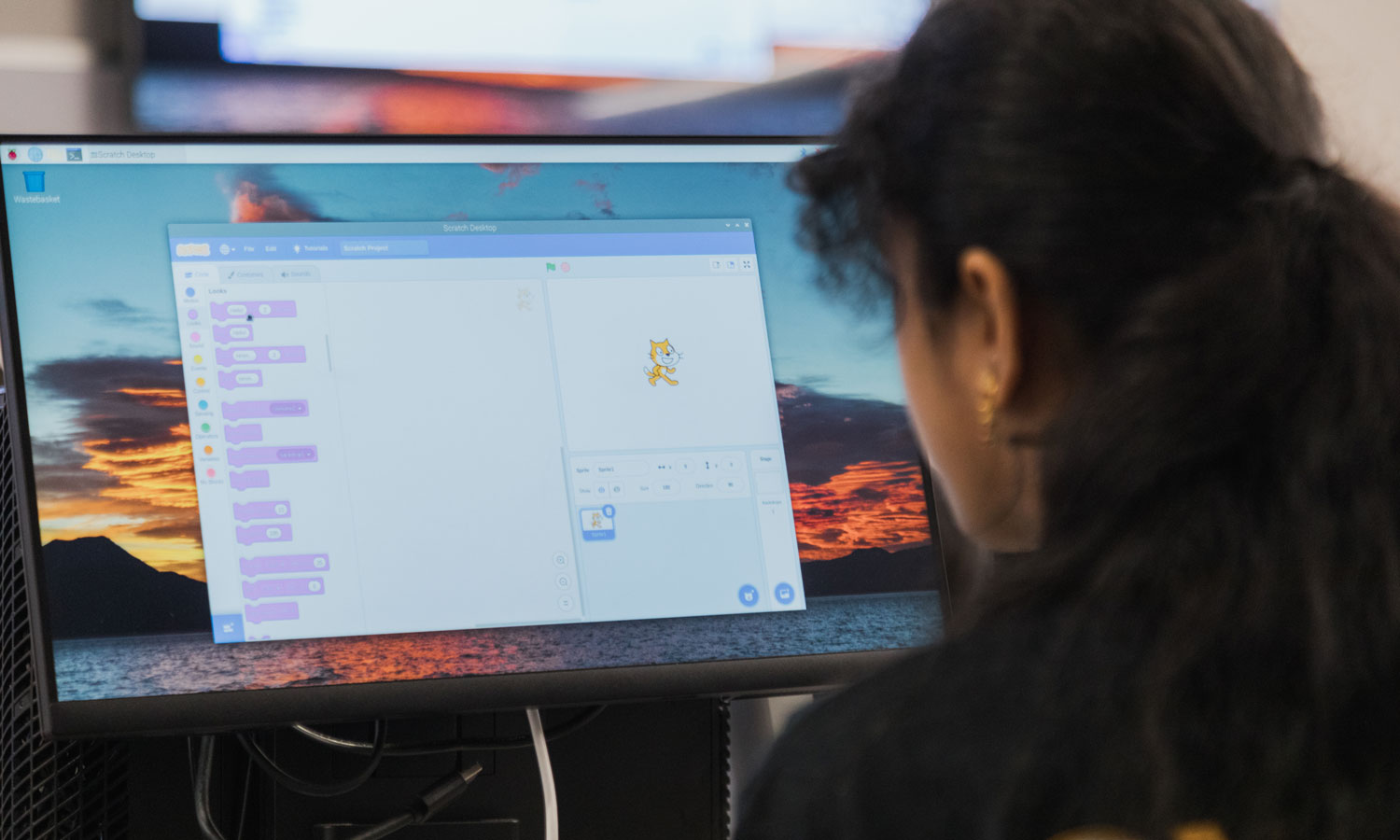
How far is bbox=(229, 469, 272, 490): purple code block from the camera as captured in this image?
694mm

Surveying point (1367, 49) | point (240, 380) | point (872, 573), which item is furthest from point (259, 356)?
point (1367, 49)

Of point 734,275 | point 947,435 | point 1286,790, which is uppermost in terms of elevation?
point 734,275

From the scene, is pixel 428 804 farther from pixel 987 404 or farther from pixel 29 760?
pixel 987 404

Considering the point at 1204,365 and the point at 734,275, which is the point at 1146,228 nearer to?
the point at 1204,365

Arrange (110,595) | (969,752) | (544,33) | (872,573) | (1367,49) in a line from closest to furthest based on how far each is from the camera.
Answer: (969,752) → (110,595) → (872,573) → (544,33) → (1367,49)

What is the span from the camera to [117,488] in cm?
68

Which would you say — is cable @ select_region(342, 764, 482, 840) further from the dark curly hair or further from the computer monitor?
the dark curly hair

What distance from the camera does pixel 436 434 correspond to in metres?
0.72

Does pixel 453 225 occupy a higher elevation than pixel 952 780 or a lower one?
higher

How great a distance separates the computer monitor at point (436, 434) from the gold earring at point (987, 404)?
0.21 meters

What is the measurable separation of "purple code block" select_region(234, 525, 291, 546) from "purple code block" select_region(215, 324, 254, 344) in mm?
115

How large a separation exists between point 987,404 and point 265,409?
1.43 feet

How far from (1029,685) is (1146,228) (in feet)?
0.62

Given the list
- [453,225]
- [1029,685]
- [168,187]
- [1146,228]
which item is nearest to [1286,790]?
Answer: [1029,685]
